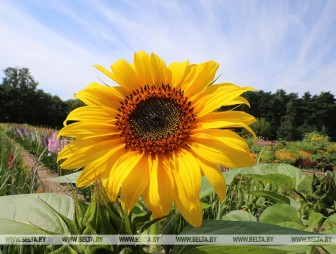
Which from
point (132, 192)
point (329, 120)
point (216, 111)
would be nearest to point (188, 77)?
point (216, 111)

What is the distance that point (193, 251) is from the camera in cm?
59

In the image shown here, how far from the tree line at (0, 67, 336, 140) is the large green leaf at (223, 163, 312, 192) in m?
34.5

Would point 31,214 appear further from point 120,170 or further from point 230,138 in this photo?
point 230,138

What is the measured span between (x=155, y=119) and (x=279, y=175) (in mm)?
602

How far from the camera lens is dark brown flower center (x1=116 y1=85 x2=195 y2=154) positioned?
2.62 ft

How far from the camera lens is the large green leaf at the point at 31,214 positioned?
0.64 metres

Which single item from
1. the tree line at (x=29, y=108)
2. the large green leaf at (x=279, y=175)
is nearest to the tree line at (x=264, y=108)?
the tree line at (x=29, y=108)

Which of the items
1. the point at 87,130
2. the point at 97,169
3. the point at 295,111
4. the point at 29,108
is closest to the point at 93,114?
the point at 87,130

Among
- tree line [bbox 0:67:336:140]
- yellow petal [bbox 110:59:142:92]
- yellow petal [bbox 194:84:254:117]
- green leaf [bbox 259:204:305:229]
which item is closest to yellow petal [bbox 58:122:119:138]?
yellow petal [bbox 110:59:142:92]

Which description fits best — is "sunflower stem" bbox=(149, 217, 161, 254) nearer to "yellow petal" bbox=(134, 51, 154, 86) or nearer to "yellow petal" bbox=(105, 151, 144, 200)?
"yellow petal" bbox=(105, 151, 144, 200)

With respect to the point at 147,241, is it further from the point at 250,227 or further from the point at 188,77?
the point at 188,77

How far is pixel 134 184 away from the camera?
70 cm

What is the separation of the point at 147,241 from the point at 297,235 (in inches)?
11.5

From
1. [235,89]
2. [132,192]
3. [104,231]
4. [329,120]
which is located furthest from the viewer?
[329,120]
